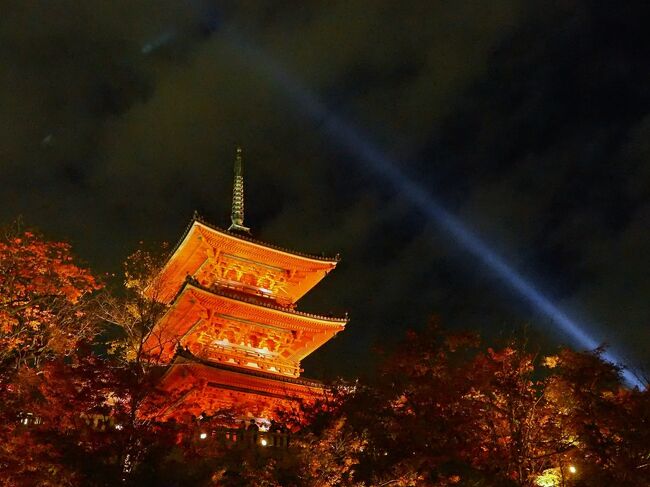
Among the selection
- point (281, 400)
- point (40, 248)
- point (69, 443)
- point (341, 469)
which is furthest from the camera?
point (281, 400)

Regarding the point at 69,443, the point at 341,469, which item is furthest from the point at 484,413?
the point at 69,443

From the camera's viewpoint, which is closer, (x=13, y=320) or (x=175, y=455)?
(x=175, y=455)

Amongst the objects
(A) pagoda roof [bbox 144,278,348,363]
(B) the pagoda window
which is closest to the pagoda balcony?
(A) pagoda roof [bbox 144,278,348,363]

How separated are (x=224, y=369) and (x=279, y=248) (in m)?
6.94

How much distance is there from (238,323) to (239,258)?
3.23m

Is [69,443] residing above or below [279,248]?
below

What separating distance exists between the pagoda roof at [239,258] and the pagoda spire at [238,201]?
2.26 metres

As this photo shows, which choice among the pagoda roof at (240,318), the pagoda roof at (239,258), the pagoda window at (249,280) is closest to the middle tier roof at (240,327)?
the pagoda roof at (240,318)

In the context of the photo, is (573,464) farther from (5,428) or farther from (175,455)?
(5,428)

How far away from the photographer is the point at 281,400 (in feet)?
72.3

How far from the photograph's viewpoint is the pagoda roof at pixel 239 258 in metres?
25.1

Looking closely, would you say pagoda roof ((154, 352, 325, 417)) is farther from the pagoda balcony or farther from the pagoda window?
the pagoda window

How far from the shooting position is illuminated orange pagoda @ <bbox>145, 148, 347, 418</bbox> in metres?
21.1

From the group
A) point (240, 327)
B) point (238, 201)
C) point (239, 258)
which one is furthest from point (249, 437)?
point (238, 201)
